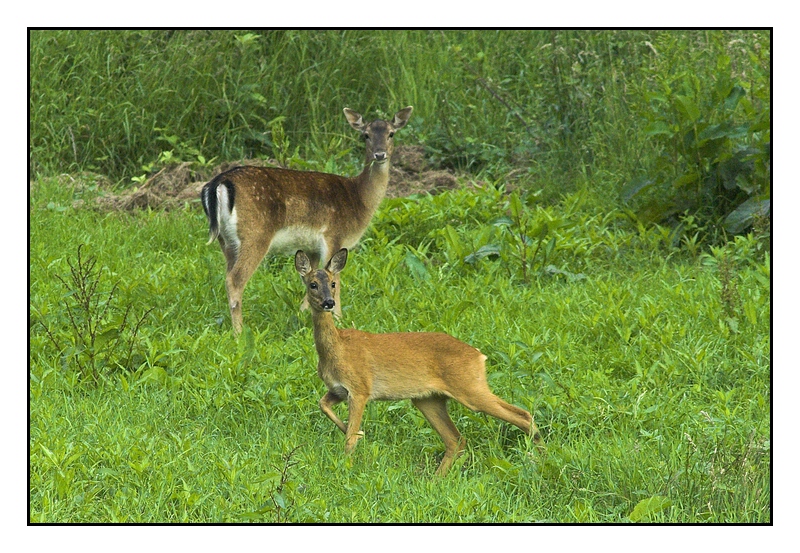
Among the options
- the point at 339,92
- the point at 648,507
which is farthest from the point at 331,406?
the point at 339,92

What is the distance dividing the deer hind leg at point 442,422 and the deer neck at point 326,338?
435 millimetres

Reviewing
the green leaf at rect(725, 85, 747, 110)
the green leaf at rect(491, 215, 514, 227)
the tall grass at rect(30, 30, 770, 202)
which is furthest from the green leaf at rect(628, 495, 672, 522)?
the tall grass at rect(30, 30, 770, 202)

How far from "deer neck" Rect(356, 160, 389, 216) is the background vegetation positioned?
35 cm

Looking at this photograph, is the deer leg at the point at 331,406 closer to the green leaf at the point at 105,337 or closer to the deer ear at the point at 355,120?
the green leaf at the point at 105,337

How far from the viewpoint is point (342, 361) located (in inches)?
201

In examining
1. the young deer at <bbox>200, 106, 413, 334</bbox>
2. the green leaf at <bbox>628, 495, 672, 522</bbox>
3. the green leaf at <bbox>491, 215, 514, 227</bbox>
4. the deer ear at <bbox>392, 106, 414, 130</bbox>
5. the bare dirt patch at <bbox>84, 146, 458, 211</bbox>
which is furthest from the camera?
the bare dirt patch at <bbox>84, 146, 458, 211</bbox>

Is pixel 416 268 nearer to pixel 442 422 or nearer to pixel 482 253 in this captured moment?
pixel 482 253

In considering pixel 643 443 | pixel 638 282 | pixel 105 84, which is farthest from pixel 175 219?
pixel 643 443

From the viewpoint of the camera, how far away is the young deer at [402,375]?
5.07 meters

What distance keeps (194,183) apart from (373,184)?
2.64m

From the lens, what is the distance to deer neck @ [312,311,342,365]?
5.14m

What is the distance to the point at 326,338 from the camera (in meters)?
5.15

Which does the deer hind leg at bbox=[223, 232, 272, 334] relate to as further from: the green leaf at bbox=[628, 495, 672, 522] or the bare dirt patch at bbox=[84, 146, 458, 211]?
the green leaf at bbox=[628, 495, 672, 522]

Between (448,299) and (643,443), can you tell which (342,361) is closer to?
(643,443)
